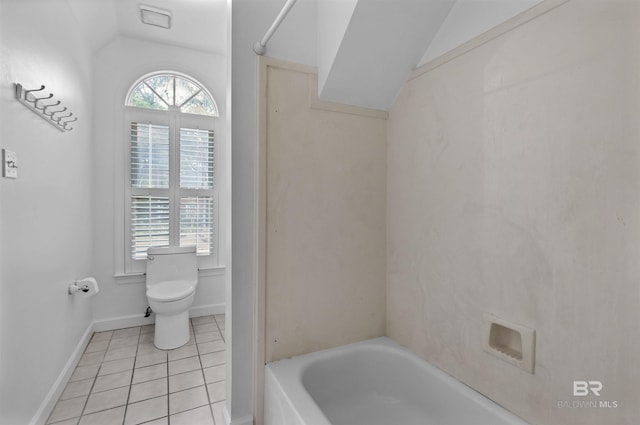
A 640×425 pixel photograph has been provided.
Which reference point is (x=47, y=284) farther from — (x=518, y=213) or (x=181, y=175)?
(x=518, y=213)

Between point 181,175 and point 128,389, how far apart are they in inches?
74.2

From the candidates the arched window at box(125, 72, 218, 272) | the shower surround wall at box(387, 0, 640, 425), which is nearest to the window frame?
the arched window at box(125, 72, 218, 272)

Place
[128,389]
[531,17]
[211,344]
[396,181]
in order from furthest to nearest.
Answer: [211,344]
[128,389]
[396,181]
[531,17]

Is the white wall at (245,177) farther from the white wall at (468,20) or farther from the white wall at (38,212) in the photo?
the white wall at (38,212)

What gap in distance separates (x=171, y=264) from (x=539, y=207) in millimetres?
2902

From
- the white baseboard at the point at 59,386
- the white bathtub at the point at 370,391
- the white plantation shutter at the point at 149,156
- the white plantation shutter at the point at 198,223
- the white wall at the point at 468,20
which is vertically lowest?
the white baseboard at the point at 59,386

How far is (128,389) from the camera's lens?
6.27 ft

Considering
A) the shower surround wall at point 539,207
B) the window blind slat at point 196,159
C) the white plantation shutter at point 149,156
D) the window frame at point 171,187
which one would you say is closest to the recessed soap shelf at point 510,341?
the shower surround wall at point 539,207

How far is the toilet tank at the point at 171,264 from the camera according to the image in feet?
9.20

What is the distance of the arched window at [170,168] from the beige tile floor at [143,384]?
0.79 meters

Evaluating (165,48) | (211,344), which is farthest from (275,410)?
(165,48)

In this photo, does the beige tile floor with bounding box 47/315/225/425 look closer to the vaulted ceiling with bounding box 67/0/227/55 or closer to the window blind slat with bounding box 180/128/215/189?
the window blind slat with bounding box 180/128/215/189

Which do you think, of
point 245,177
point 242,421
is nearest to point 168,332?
point 242,421

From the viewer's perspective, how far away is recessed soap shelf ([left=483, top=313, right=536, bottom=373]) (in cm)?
106
